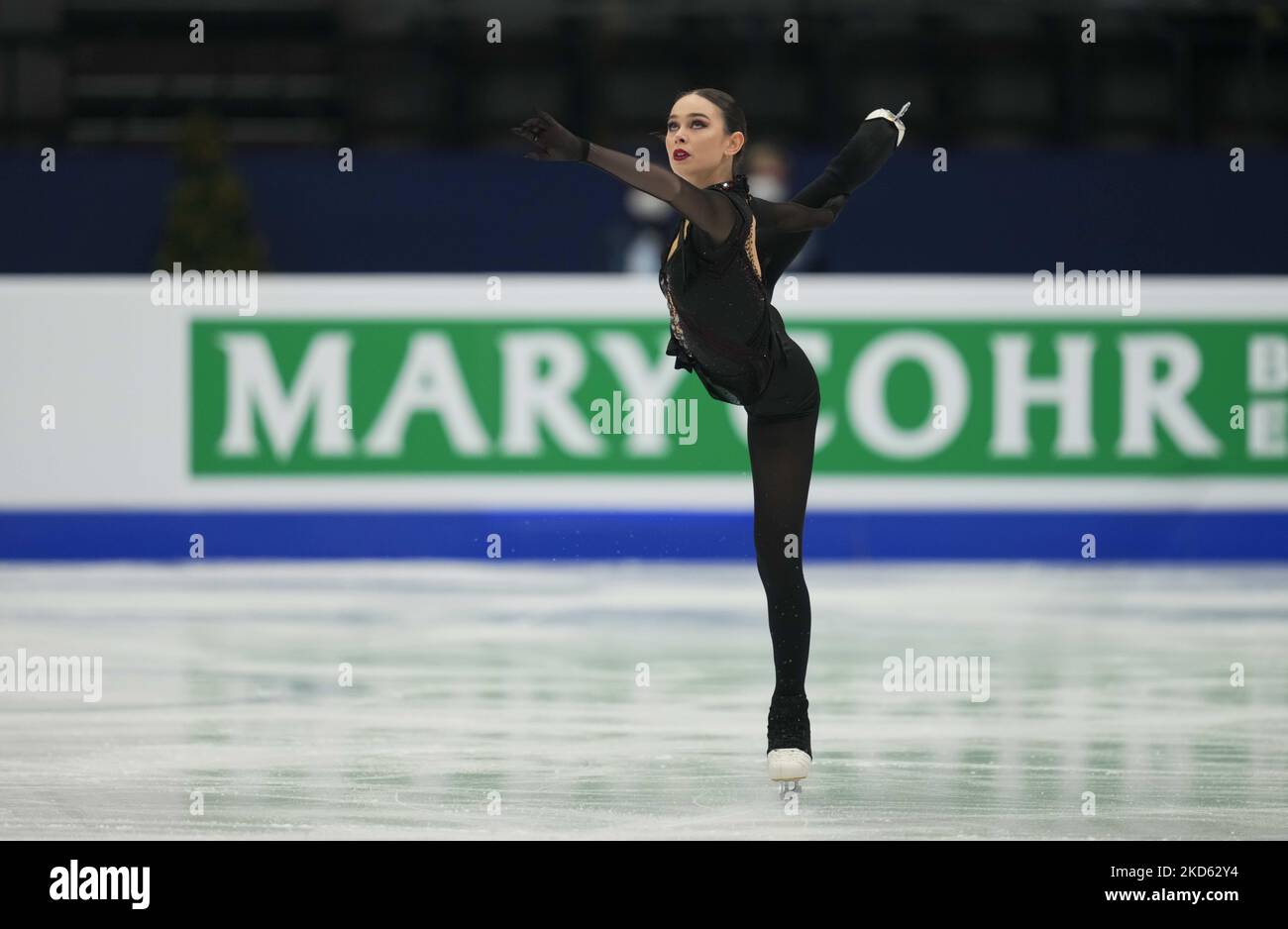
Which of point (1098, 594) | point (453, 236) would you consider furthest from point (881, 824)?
point (453, 236)

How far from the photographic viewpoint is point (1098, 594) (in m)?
7.86

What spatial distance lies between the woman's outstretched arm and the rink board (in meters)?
5.02

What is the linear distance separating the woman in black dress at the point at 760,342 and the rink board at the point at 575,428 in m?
4.57

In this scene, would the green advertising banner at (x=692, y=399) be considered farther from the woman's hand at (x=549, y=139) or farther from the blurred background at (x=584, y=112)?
the woman's hand at (x=549, y=139)

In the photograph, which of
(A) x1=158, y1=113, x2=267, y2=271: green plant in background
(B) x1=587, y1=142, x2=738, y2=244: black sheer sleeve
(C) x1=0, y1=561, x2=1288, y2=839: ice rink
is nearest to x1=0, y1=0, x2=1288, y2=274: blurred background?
(A) x1=158, y1=113, x2=267, y2=271: green plant in background

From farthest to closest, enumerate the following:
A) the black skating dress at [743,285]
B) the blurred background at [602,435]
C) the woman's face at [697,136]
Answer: the blurred background at [602,435] → the woman's face at [697,136] → the black skating dress at [743,285]

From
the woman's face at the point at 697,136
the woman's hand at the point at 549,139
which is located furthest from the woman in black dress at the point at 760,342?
the woman's hand at the point at 549,139

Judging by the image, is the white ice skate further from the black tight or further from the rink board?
the rink board

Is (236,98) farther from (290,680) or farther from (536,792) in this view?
(536,792)

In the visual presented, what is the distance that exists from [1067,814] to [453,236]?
28.5 ft

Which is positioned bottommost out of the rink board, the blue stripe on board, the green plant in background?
the blue stripe on board

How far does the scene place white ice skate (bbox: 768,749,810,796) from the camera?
13.2 feet

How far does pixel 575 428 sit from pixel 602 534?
49cm

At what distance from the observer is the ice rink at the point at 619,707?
4031 mm
